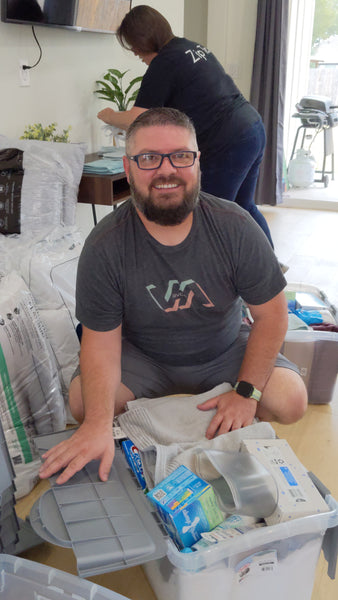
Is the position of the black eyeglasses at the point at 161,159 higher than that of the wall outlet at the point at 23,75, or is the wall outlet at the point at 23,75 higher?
the wall outlet at the point at 23,75

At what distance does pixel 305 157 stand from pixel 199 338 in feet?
12.6

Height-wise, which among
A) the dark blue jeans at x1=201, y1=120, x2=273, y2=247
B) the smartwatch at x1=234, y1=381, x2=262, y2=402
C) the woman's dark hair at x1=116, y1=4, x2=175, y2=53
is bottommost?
the smartwatch at x1=234, y1=381, x2=262, y2=402

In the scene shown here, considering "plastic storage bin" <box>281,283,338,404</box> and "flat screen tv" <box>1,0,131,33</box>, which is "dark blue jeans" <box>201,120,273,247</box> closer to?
"plastic storage bin" <box>281,283,338,404</box>

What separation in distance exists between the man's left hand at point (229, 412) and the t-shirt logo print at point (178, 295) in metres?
0.25

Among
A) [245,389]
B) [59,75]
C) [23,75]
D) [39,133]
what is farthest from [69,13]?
[245,389]

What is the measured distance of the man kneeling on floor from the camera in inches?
50.1

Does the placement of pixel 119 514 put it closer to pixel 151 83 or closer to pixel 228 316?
pixel 228 316

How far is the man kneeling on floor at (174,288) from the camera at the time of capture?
1.27 meters

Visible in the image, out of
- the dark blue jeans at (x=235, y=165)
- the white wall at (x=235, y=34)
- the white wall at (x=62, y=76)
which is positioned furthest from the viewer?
the white wall at (x=235, y=34)

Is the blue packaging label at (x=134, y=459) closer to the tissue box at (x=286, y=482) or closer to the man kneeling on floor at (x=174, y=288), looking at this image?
the man kneeling on floor at (x=174, y=288)

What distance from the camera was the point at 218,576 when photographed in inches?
38.4

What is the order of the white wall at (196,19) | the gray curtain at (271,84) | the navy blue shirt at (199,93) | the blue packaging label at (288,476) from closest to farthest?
the blue packaging label at (288,476) < the navy blue shirt at (199,93) < the gray curtain at (271,84) < the white wall at (196,19)

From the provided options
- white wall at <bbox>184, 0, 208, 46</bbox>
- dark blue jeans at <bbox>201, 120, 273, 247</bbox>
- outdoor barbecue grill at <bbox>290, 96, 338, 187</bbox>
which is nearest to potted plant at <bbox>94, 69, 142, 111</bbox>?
dark blue jeans at <bbox>201, 120, 273, 247</bbox>

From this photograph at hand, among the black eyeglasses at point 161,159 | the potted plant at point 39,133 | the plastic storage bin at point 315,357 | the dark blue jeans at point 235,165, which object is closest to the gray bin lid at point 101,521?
the black eyeglasses at point 161,159
